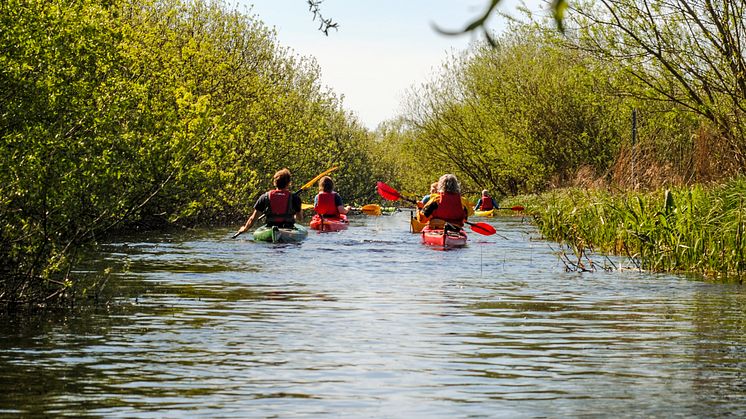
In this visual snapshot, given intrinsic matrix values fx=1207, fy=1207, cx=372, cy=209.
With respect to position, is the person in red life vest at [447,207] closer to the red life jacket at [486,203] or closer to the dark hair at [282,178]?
the dark hair at [282,178]

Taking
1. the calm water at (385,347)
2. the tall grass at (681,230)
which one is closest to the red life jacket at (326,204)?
the tall grass at (681,230)

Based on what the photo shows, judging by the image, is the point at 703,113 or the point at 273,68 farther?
the point at 273,68

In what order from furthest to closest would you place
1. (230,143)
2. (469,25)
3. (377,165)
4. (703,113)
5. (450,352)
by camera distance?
1. (377,165)
2. (230,143)
3. (703,113)
4. (450,352)
5. (469,25)

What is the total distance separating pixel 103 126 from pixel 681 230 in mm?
7295

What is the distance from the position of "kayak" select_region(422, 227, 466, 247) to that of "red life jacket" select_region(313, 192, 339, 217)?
399 centimetres

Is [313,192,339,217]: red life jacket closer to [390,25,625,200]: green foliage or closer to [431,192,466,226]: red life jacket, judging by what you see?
[431,192,466,226]: red life jacket

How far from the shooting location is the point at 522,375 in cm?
761

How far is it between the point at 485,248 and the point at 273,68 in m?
18.0

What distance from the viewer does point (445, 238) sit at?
20328 millimetres

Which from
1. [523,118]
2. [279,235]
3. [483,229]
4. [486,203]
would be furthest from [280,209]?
[523,118]

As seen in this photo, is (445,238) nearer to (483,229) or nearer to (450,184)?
(450,184)

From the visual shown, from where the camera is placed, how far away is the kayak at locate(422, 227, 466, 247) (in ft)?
66.7

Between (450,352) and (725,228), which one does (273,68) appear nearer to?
(725,228)

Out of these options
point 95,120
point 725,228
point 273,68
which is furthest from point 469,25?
point 273,68
